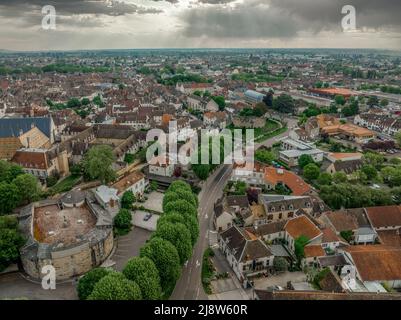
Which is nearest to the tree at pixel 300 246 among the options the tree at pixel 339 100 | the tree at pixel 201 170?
the tree at pixel 201 170

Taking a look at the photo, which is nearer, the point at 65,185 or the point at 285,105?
the point at 65,185

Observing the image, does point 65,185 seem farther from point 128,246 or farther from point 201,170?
point 201,170

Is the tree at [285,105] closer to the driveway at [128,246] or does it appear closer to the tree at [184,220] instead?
the driveway at [128,246]

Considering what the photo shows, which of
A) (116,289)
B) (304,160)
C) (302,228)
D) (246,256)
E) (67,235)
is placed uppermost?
(304,160)

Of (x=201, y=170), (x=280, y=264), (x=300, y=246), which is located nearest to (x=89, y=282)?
(x=280, y=264)
